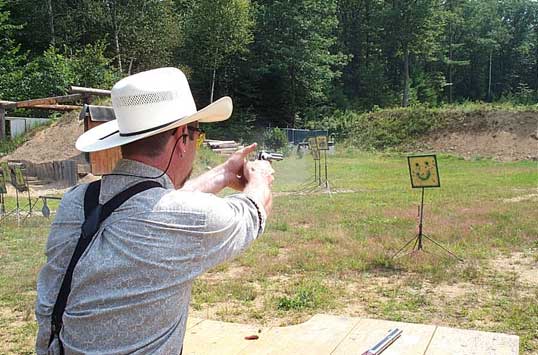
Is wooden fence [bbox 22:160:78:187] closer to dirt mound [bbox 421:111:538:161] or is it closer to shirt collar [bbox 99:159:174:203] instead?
shirt collar [bbox 99:159:174:203]

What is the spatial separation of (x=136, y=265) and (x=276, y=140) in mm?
26744

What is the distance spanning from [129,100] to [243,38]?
3394 centimetres

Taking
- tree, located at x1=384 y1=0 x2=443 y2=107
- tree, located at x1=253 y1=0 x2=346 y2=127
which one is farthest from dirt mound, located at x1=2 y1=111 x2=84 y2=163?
tree, located at x1=384 y1=0 x2=443 y2=107

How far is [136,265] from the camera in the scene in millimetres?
1372

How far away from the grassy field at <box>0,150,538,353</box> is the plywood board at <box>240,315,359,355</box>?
6.30 feet

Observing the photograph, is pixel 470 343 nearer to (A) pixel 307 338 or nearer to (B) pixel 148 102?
(A) pixel 307 338

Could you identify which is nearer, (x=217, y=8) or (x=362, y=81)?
(x=217, y=8)

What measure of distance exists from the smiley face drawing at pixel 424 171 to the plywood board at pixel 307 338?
4540 millimetres

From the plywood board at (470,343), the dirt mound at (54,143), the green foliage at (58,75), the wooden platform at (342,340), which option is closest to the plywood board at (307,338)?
the wooden platform at (342,340)

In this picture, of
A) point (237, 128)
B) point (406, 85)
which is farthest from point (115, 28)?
point (406, 85)

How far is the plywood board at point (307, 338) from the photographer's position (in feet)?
8.21

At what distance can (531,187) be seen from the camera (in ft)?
47.0

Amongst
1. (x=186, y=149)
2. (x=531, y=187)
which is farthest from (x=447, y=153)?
(x=186, y=149)

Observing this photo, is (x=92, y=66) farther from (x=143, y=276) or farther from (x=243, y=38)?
(x=143, y=276)
